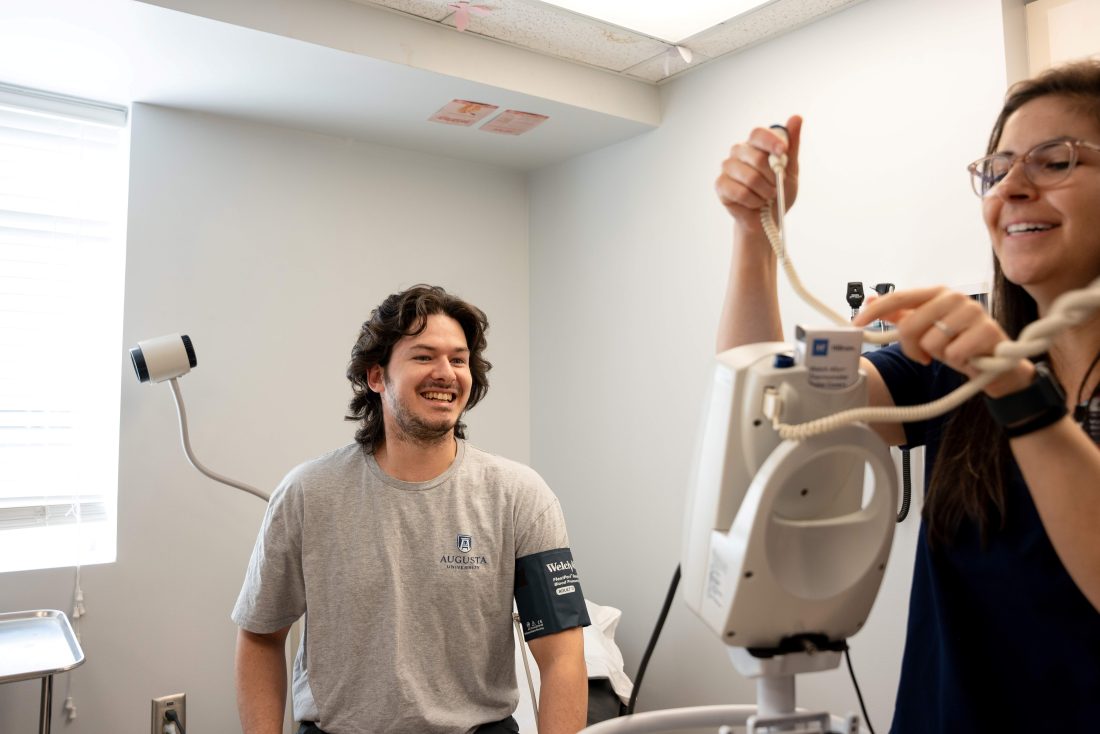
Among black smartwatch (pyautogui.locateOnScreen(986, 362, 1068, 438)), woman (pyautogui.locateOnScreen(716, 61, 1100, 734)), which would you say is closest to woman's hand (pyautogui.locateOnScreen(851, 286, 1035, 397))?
black smartwatch (pyautogui.locateOnScreen(986, 362, 1068, 438))

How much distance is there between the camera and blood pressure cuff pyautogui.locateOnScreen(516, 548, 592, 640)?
1748 millimetres

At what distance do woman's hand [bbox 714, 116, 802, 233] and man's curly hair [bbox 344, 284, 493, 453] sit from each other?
1254mm

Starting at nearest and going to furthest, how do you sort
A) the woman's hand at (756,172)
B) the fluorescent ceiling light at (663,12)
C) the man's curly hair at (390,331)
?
the woman's hand at (756,172), the man's curly hair at (390,331), the fluorescent ceiling light at (663,12)

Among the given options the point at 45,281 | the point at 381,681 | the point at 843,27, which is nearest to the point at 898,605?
the point at 381,681

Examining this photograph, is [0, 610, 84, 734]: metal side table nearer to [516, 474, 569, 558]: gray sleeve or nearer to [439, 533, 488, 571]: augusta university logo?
[439, 533, 488, 571]: augusta university logo

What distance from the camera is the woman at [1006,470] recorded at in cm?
83

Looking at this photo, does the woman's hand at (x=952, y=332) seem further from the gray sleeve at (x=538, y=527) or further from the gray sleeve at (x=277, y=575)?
the gray sleeve at (x=277, y=575)

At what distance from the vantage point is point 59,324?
2.64 meters

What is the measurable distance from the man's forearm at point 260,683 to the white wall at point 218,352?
1.00 m

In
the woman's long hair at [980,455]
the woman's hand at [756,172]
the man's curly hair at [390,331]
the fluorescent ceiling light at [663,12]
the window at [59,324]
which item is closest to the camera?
the woman's hand at [756,172]

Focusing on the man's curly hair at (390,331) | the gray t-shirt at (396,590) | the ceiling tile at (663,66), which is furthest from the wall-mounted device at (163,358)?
the ceiling tile at (663,66)

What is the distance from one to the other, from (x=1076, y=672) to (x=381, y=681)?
1.25 meters

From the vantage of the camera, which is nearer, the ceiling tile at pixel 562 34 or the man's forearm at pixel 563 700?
the man's forearm at pixel 563 700

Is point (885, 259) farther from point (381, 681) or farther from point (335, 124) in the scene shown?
point (335, 124)
